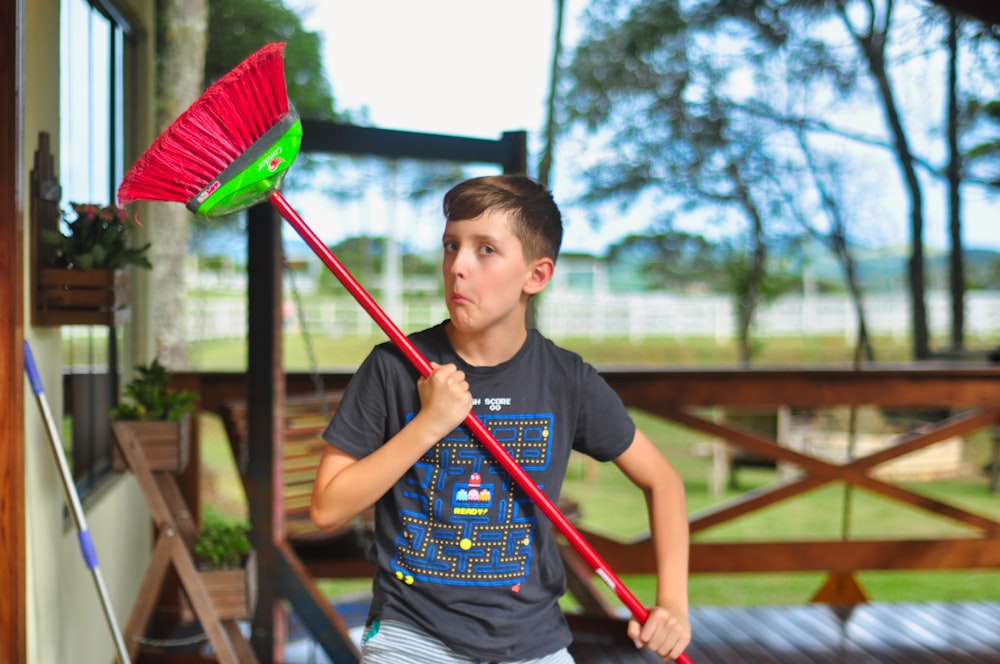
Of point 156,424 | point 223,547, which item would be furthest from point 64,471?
point 223,547

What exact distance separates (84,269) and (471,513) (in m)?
1.29

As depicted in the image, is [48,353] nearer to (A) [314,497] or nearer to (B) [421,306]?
(A) [314,497]

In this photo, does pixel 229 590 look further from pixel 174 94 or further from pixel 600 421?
pixel 174 94

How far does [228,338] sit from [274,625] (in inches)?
305

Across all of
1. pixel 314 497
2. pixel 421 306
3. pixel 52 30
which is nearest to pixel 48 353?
pixel 52 30

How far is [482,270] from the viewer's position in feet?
4.54

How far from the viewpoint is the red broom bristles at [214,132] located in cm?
137

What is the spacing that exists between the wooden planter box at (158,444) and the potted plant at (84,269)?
0.29 meters

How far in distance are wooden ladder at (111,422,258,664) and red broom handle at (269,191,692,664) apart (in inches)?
51.6

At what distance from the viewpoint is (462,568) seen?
1370 mm

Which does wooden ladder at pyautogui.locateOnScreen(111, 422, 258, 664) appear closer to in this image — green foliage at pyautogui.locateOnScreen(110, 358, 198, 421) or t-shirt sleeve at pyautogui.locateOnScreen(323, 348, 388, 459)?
green foliage at pyautogui.locateOnScreen(110, 358, 198, 421)

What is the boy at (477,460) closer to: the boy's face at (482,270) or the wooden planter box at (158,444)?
the boy's face at (482,270)

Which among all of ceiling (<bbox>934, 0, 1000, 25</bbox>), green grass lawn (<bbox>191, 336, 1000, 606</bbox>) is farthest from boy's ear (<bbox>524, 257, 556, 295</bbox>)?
green grass lawn (<bbox>191, 336, 1000, 606</bbox>)

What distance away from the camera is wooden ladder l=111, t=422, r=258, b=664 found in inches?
102
